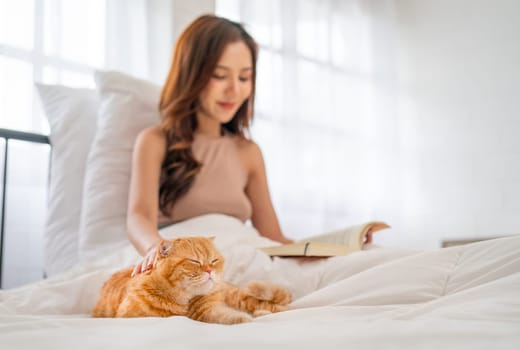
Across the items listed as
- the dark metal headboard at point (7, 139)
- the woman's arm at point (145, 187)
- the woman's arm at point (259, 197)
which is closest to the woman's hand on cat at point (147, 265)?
the woman's arm at point (145, 187)

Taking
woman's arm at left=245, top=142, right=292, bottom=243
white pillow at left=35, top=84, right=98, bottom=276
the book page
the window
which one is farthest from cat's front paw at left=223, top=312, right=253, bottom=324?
the window

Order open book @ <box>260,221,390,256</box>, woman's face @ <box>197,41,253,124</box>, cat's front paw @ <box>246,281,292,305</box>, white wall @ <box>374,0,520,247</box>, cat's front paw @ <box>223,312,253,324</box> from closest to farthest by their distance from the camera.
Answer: cat's front paw @ <box>223,312,253,324</box> < cat's front paw @ <box>246,281,292,305</box> < open book @ <box>260,221,390,256</box> < woman's face @ <box>197,41,253,124</box> < white wall @ <box>374,0,520,247</box>

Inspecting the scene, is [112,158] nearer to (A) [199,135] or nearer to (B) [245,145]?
(A) [199,135]

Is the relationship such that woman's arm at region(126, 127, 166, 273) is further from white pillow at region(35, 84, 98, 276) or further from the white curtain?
the white curtain

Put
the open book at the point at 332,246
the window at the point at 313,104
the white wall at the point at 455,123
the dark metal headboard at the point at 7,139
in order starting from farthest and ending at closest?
1. the white wall at the point at 455,123
2. the window at the point at 313,104
3. the dark metal headboard at the point at 7,139
4. the open book at the point at 332,246

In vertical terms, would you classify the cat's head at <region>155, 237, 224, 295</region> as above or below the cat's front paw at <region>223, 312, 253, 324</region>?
above

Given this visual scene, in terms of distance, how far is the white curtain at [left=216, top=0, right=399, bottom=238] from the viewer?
2.68 m

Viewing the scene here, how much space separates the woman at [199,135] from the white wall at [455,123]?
5.29ft

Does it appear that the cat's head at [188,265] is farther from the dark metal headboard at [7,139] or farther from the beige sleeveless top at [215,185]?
the dark metal headboard at [7,139]

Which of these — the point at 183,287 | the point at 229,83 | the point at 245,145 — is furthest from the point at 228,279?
the point at 245,145

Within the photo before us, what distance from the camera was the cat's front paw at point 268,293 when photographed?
2.71 ft

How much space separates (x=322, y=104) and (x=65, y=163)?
1.59 meters

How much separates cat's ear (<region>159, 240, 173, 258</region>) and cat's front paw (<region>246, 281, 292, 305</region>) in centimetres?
15

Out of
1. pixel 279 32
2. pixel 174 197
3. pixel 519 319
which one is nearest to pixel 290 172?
pixel 279 32
